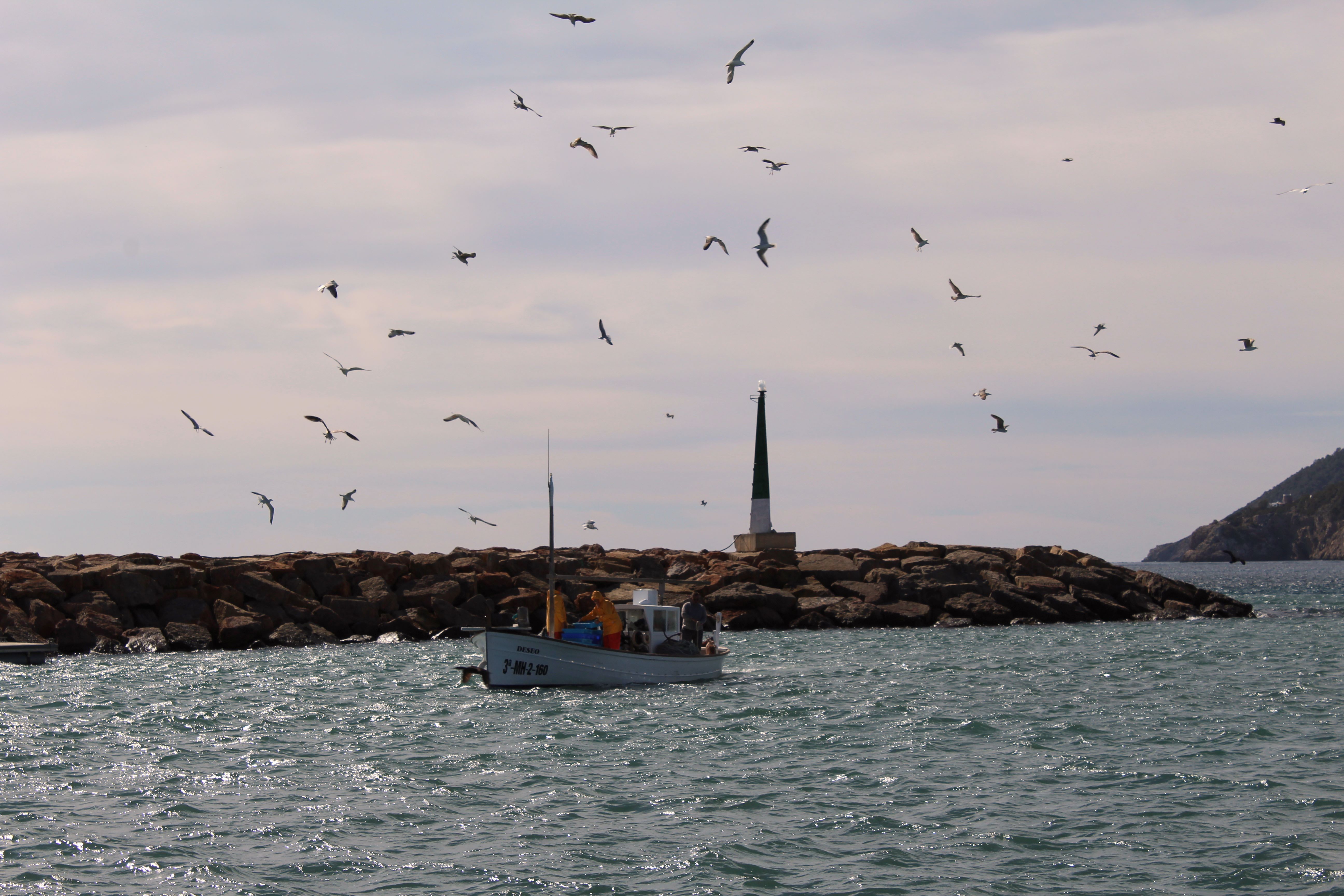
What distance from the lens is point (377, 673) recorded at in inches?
1196

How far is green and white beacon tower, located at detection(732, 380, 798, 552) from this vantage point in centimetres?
5369

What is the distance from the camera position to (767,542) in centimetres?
5344

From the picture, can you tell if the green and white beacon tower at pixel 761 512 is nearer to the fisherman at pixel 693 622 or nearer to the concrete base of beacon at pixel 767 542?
the concrete base of beacon at pixel 767 542

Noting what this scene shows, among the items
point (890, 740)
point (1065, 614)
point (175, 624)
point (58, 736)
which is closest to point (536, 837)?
point (890, 740)

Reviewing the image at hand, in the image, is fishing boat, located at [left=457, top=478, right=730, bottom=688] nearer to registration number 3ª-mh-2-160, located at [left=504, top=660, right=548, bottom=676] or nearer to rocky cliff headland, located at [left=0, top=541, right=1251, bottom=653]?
registration number 3ª-mh-2-160, located at [left=504, top=660, right=548, bottom=676]

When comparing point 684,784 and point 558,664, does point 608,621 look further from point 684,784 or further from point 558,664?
point 684,784

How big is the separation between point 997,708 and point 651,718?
6328 mm

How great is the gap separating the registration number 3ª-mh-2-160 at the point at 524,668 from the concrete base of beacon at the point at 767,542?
1071 inches

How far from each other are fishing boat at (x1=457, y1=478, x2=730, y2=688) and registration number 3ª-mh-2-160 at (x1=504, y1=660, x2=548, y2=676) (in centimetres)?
1

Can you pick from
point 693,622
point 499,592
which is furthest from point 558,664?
point 499,592

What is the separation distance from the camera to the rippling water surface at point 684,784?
12.6 metres

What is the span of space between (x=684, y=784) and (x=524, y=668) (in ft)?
32.5

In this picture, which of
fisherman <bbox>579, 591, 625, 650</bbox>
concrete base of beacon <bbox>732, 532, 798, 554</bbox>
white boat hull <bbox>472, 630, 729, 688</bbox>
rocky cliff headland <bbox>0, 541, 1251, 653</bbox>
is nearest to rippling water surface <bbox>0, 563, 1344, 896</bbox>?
white boat hull <bbox>472, 630, 729, 688</bbox>

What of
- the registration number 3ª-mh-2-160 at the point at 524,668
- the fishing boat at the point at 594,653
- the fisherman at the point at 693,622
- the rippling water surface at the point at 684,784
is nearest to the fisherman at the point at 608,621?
the fishing boat at the point at 594,653
